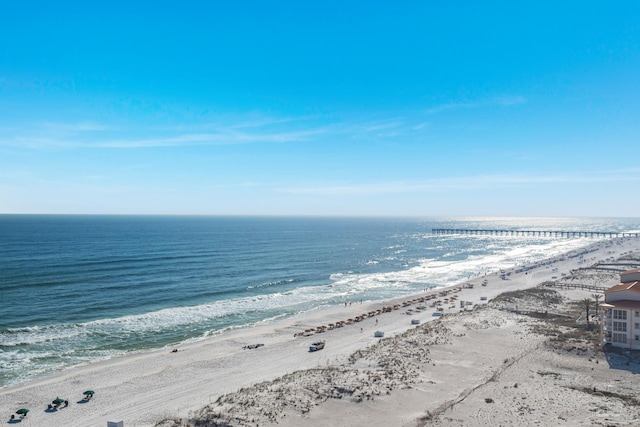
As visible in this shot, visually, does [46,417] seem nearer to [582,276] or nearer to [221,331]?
[221,331]

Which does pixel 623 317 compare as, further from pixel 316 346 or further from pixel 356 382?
pixel 316 346

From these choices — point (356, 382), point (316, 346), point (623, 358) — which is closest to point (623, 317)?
point (623, 358)

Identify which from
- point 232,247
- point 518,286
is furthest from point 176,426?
point 232,247

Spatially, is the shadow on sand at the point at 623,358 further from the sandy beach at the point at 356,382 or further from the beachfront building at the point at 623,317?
the beachfront building at the point at 623,317

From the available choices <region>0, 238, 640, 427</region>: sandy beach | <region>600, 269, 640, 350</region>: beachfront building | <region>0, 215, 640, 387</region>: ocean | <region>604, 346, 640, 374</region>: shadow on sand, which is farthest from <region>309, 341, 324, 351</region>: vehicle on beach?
<region>600, 269, 640, 350</region>: beachfront building

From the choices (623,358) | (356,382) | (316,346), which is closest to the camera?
(356,382)

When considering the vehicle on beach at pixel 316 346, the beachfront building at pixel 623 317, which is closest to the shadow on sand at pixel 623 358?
the beachfront building at pixel 623 317
